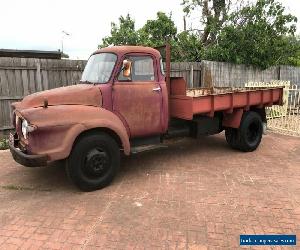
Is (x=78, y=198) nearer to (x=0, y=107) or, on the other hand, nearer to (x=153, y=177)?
(x=153, y=177)

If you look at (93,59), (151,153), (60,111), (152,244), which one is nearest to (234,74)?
(151,153)

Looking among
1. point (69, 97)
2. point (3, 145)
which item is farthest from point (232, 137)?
point (3, 145)

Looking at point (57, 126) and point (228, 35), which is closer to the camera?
point (57, 126)

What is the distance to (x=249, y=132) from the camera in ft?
25.2

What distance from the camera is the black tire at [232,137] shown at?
7512 millimetres

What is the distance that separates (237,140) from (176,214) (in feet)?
11.8

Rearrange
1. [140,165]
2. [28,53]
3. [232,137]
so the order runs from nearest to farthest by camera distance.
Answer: [140,165]
[232,137]
[28,53]

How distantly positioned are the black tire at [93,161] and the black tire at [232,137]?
3.41m

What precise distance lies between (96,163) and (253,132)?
4432 mm

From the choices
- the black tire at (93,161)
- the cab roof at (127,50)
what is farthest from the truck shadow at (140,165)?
the cab roof at (127,50)

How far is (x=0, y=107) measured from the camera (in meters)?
8.37

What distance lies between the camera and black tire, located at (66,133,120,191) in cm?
495

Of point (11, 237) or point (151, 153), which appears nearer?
point (11, 237)

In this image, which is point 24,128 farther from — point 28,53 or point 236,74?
point 236,74
